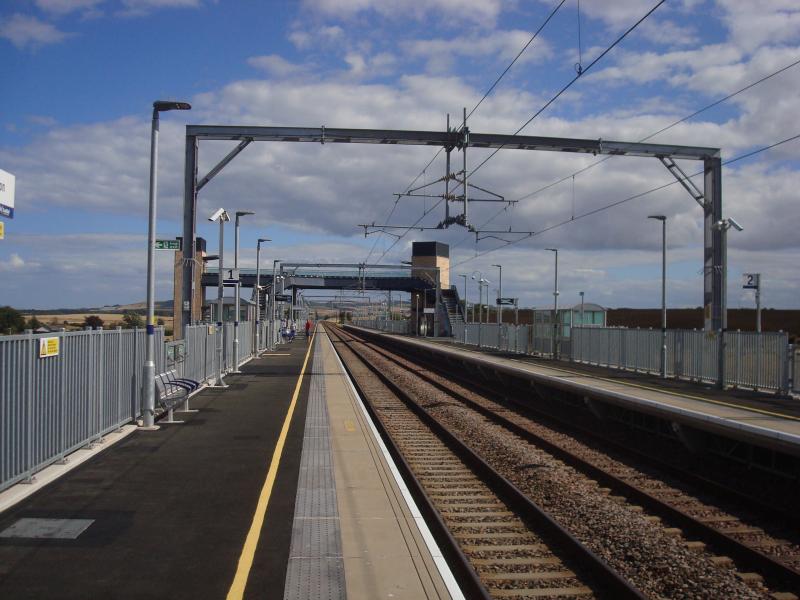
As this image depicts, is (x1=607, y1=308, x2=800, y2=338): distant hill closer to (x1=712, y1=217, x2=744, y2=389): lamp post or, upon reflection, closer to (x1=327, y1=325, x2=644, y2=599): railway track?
(x1=712, y1=217, x2=744, y2=389): lamp post

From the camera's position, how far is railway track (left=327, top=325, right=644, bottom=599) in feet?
20.6

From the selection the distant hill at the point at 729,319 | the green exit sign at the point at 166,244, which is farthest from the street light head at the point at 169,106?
the distant hill at the point at 729,319

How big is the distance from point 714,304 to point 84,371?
18946 millimetres

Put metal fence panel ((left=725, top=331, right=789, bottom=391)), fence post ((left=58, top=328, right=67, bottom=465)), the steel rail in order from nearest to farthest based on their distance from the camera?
the steel rail
fence post ((left=58, top=328, right=67, bottom=465))
metal fence panel ((left=725, top=331, right=789, bottom=391))

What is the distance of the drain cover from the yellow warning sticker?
223cm

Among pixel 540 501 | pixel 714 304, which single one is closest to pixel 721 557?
pixel 540 501

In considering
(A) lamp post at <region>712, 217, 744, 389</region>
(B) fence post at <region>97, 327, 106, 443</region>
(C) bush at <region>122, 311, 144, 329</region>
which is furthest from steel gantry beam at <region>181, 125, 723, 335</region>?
(B) fence post at <region>97, 327, 106, 443</region>

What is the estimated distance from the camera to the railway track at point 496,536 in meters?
6.28

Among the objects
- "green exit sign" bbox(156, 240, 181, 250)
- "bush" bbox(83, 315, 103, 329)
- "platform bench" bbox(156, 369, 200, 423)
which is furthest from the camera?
"green exit sign" bbox(156, 240, 181, 250)

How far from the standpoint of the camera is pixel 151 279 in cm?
1345

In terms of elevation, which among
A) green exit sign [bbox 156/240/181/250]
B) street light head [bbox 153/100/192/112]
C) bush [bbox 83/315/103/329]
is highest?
street light head [bbox 153/100/192/112]

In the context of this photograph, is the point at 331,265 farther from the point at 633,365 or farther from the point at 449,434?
the point at 449,434

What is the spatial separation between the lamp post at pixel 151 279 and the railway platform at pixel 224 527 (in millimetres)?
677

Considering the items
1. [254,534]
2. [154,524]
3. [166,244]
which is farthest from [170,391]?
[254,534]
